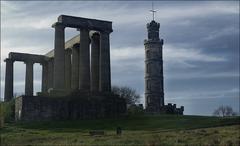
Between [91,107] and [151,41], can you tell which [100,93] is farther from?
[151,41]

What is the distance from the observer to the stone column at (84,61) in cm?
7812

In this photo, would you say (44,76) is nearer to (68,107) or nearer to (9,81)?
(9,81)

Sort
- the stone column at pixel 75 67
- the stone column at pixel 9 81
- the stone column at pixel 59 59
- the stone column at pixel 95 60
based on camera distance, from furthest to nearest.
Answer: the stone column at pixel 9 81
the stone column at pixel 75 67
the stone column at pixel 95 60
the stone column at pixel 59 59

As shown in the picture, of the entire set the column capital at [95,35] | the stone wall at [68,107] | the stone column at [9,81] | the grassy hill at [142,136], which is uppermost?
the column capital at [95,35]

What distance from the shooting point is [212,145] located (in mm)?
30578

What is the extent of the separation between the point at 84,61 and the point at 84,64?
47 centimetres

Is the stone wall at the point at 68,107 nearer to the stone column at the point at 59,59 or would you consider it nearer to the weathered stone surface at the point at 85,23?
the stone column at the point at 59,59

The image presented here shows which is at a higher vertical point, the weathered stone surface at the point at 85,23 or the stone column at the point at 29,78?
the weathered stone surface at the point at 85,23

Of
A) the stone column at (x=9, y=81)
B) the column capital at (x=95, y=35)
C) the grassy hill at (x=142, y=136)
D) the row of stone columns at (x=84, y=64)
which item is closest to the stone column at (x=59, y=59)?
the row of stone columns at (x=84, y=64)

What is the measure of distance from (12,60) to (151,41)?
1362 inches

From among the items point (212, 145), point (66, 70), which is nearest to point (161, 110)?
point (66, 70)

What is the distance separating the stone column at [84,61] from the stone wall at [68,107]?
14.0ft

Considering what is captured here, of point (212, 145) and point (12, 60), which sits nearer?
point (212, 145)

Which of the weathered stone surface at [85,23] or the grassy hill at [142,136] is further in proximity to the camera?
the weathered stone surface at [85,23]
